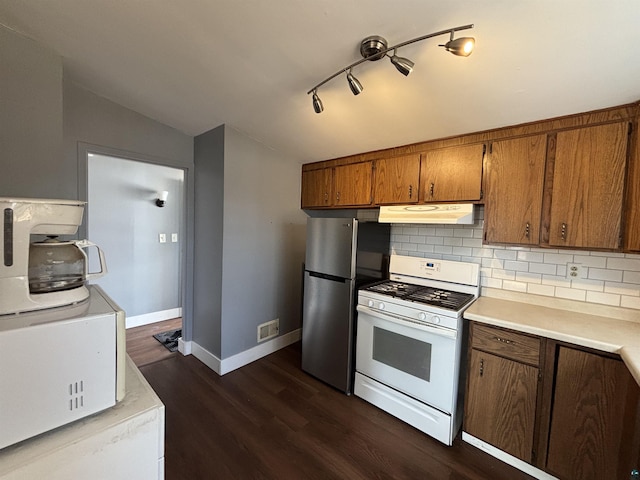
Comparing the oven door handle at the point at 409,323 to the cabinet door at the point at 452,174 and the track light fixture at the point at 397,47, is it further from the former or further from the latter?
the track light fixture at the point at 397,47

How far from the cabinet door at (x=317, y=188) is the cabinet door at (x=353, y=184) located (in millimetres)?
103

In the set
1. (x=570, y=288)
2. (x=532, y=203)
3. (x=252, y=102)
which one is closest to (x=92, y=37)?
(x=252, y=102)

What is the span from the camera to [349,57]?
61.7 inches

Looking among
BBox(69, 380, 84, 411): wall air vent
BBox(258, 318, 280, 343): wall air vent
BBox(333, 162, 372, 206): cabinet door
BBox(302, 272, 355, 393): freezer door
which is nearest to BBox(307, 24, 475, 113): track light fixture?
BBox(333, 162, 372, 206): cabinet door

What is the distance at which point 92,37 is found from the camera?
1658mm

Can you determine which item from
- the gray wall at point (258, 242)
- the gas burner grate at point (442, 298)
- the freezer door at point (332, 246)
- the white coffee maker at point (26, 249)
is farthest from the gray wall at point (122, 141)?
the gas burner grate at point (442, 298)

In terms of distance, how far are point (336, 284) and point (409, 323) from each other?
2.31ft

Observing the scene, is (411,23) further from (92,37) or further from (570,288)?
(570,288)

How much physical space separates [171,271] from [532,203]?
4.33m

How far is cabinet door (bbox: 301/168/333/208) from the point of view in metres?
3.04

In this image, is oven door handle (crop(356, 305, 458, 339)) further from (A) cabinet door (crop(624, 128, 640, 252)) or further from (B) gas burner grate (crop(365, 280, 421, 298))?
(A) cabinet door (crop(624, 128, 640, 252))

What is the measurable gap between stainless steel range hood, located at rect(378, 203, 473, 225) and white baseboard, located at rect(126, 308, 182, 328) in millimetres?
3439

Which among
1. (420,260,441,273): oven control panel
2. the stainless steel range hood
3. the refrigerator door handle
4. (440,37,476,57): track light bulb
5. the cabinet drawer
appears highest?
(440,37,476,57): track light bulb

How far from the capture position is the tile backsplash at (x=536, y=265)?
5.94 ft
